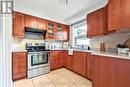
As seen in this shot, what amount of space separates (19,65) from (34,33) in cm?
143

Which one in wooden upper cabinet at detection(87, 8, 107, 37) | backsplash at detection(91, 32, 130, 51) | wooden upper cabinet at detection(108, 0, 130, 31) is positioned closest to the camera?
wooden upper cabinet at detection(108, 0, 130, 31)

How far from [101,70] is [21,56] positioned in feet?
7.55

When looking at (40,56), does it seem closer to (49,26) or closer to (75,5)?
(49,26)

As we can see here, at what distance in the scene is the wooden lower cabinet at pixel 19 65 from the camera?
271 cm

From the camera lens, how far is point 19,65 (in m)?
A: 2.82

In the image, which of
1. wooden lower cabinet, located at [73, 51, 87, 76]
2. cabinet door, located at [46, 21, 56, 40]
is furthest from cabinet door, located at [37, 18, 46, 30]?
wooden lower cabinet, located at [73, 51, 87, 76]

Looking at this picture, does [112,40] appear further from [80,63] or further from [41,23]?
[41,23]

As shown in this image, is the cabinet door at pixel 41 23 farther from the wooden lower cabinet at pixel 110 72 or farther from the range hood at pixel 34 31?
the wooden lower cabinet at pixel 110 72

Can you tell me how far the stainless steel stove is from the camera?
3035 millimetres

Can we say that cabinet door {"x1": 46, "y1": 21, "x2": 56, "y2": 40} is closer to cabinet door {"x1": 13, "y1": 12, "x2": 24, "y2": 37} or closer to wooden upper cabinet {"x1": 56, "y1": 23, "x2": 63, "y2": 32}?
wooden upper cabinet {"x1": 56, "y1": 23, "x2": 63, "y2": 32}

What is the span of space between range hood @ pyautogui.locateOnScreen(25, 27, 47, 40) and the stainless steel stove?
31cm

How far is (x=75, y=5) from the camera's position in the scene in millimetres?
2920

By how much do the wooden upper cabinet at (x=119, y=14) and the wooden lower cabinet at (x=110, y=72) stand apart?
667mm

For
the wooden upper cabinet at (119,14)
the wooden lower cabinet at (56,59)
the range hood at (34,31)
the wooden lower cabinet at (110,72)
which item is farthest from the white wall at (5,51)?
the wooden lower cabinet at (56,59)
